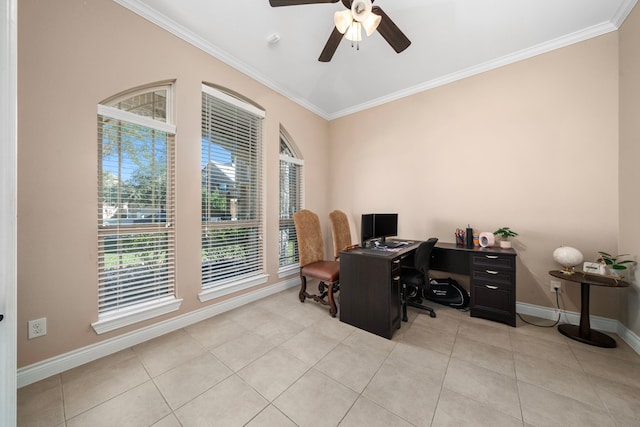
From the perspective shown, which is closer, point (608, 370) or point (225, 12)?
point (608, 370)

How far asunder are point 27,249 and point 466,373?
10.8 ft

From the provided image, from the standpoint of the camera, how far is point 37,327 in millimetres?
1550

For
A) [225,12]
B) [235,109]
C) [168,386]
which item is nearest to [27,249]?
[168,386]

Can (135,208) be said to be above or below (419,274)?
above

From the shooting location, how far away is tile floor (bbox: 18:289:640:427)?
1283 millimetres

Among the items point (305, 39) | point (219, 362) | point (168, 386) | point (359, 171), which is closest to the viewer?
point (168, 386)

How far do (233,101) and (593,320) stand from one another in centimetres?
468

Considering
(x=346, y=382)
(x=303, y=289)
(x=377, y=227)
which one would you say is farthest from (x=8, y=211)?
(x=377, y=227)

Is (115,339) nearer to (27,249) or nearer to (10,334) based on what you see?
(27,249)

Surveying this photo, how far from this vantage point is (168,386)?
150 cm

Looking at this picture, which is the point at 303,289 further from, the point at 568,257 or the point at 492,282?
the point at 568,257

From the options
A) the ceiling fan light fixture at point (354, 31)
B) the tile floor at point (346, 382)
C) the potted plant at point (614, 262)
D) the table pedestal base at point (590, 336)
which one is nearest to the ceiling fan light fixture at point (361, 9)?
the ceiling fan light fixture at point (354, 31)

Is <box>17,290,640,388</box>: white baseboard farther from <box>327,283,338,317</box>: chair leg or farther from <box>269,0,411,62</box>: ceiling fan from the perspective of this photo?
<box>269,0,411,62</box>: ceiling fan

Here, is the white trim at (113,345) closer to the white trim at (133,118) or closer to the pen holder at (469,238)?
the white trim at (133,118)
